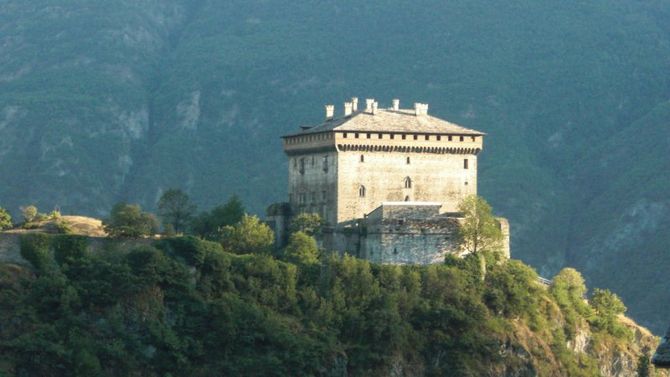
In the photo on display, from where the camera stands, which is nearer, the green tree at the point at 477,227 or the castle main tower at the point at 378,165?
the green tree at the point at 477,227

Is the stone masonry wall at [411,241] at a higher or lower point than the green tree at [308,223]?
lower

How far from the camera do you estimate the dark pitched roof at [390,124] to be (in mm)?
113125

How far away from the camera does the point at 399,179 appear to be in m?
113

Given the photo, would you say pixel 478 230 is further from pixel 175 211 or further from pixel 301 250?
pixel 175 211

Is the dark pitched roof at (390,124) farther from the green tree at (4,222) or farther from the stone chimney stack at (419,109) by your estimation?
the green tree at (4,222)

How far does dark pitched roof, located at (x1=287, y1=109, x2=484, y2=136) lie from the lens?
113m

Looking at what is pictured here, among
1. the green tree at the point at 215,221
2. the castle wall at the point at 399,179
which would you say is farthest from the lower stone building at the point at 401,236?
the green tree at the point at 215,221

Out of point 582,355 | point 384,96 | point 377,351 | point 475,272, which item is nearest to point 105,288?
point 377,351

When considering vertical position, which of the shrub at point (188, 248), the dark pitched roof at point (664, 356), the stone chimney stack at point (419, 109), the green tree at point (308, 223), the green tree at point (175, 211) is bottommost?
the dark pitched roof at point (664, 356)

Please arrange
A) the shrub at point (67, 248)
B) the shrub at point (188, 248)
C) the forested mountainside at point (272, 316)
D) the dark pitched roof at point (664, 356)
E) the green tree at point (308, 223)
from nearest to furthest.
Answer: the dark pitched roof at point (664, 356), the forested mountainside at point (272, 316), the shrub at point (67, 248), the shrub at point (188, 248), the green tree at point (308, 223)

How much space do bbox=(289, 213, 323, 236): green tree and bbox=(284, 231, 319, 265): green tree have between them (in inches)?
89.0

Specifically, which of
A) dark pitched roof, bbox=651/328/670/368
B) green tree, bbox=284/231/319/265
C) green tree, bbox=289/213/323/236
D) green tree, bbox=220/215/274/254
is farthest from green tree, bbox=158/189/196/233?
dark pitched roof, bbox=651/328/670/368

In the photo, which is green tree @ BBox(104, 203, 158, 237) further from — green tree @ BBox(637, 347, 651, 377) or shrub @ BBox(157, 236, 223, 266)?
green tree @ BBox(637, 347, 651, 377)

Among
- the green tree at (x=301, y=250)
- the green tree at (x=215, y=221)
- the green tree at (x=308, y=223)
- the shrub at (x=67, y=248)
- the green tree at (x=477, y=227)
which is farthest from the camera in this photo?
the green tree at (x=215, y=221)
